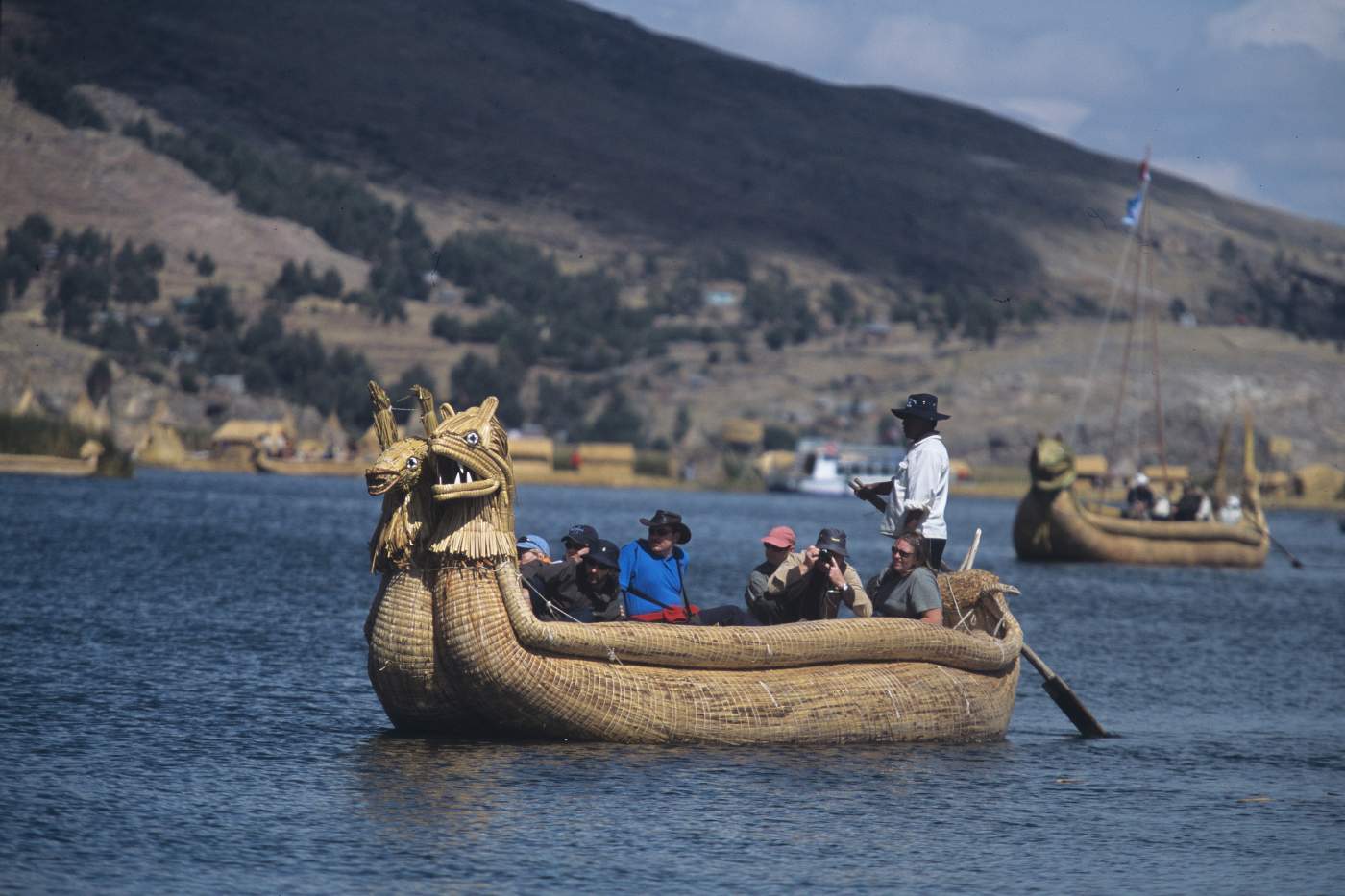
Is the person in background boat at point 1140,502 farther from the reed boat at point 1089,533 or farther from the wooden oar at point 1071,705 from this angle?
the wooden oar at point 1071,705

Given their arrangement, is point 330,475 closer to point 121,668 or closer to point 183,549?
point 183,549

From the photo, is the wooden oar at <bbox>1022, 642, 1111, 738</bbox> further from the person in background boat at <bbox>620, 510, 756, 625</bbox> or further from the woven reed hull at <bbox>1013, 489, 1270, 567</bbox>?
the woven reed hull at <bbox>1013, 489, 1270, 567</bbox>

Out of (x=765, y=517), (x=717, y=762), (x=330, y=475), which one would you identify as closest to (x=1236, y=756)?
(x=717, y=762)

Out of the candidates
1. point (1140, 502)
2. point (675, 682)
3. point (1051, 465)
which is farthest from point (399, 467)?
point (1140, 502)

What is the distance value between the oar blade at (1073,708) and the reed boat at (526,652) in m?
2.89

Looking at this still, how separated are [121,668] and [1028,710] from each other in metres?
10.1

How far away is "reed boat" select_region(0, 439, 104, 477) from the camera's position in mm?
78688

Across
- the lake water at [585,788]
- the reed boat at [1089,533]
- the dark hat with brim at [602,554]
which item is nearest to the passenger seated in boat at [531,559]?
the dark hat with brim at [602,554]

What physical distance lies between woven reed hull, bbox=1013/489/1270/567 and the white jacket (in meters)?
34.1

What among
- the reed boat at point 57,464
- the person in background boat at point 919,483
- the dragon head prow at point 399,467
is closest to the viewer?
the dragon head prow at point 399,467

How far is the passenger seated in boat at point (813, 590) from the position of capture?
17.8 meters

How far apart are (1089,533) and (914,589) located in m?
34.7

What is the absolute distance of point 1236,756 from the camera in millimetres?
19922

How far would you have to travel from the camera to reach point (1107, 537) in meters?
52.4
